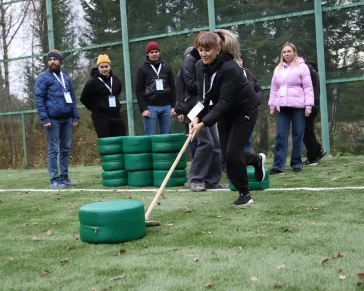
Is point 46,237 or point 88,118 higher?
point 88,118

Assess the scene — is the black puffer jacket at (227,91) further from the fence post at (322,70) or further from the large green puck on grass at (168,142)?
the fence post at (322,70)

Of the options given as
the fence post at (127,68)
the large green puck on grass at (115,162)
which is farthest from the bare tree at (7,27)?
the large green puck on grass at (115,162)

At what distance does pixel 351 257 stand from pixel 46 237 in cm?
235

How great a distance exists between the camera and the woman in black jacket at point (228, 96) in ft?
16.6

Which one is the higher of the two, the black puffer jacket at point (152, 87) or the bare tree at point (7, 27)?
the bare tree at point (7, 27)

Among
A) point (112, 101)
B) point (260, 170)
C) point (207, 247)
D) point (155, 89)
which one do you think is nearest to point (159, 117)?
point (155, 89)

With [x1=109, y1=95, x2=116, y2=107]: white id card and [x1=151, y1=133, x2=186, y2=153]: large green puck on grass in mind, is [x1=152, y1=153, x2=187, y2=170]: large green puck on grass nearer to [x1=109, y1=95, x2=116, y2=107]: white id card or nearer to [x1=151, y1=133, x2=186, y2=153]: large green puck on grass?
[x1=151, y1=133, x2=186, y2=153]: large green puck on grass

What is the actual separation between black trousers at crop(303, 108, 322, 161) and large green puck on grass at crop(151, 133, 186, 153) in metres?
2.42

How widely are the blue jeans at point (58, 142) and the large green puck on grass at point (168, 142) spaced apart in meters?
1.41

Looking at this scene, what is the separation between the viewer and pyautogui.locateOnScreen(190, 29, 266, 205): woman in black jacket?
5.05m

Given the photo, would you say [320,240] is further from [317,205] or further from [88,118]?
[88,118]

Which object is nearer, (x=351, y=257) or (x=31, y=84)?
(x=351, y=257)

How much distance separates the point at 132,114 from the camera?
12.2 m

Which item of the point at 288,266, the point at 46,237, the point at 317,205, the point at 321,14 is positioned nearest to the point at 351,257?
the point at 288,266
